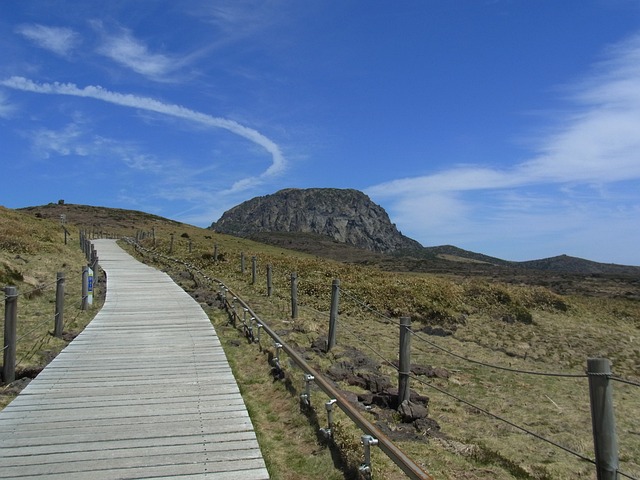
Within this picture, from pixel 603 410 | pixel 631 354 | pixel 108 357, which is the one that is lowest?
pixel 631 354

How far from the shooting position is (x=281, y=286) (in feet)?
76.3

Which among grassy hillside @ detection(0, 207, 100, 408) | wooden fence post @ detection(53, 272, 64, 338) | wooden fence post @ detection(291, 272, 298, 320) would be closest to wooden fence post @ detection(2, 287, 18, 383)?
grassy hillside @ detection(0, 207, 100, 408)

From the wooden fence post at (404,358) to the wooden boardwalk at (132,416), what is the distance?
2748mm

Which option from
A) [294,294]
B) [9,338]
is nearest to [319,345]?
[294,294]

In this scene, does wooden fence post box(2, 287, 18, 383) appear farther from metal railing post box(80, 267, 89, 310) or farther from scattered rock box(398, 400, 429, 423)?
metal railing post box(80, 267, 89, 310)

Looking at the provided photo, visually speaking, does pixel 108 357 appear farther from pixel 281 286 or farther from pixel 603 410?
pixel 281 286

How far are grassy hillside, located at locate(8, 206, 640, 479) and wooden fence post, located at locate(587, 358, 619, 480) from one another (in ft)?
6.25

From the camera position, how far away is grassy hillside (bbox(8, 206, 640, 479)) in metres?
6.96

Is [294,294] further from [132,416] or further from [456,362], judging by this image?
[132,416]

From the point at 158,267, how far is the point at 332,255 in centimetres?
11435

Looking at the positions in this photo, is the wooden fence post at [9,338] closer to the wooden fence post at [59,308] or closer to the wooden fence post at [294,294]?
the wooden fence post at [59,308]

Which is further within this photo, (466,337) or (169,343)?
(466,337)

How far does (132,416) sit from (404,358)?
14.0 feet

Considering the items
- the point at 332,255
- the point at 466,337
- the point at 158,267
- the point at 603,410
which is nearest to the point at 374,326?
the point at 466,337
